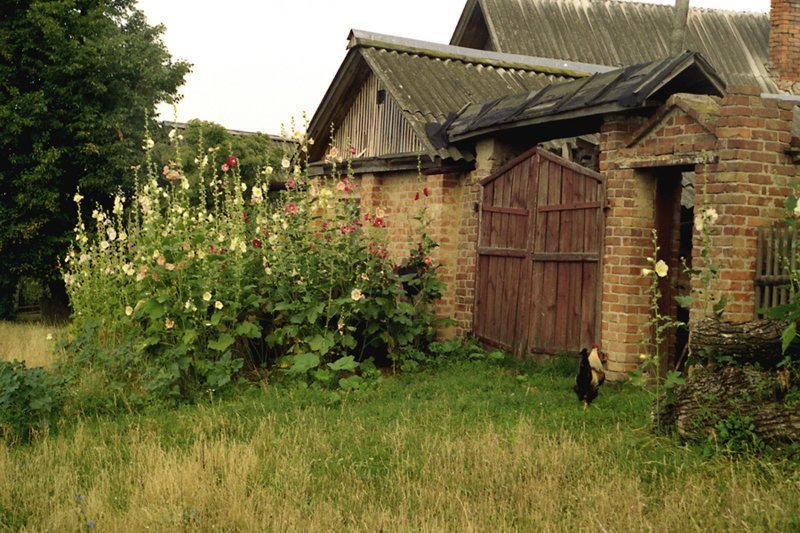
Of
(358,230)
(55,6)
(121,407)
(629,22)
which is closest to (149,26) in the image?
(55,6)

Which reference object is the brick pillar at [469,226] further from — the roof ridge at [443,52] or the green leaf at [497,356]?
the roof ridge at [443,52]

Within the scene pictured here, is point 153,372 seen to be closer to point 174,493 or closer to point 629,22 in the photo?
point 174,493

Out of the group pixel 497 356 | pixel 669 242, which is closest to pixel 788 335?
pixel 669 242

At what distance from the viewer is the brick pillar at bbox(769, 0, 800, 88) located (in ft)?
71.6

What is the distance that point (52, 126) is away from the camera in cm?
1694

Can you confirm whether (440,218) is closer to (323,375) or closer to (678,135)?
(323,375)

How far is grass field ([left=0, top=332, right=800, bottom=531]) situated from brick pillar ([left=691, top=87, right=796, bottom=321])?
1.24 metres

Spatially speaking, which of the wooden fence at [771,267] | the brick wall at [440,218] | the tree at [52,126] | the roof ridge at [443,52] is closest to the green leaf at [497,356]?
the brick wall at [440,218]

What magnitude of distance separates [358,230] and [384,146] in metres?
4.10

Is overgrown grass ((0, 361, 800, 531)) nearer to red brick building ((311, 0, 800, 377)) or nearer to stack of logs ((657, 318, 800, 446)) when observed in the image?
stack of logs ((657, 318, 800, 446))

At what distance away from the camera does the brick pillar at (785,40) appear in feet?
71.6

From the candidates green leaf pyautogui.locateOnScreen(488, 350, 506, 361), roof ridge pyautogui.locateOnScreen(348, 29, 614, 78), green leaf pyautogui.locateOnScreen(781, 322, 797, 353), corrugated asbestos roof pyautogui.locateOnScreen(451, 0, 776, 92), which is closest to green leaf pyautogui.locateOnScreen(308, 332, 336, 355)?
green leaf pyautogui.locateOnScreen(488, 350, 506, 361)

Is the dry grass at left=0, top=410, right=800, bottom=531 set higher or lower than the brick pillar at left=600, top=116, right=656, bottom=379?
lower

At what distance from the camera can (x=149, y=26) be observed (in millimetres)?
21062
